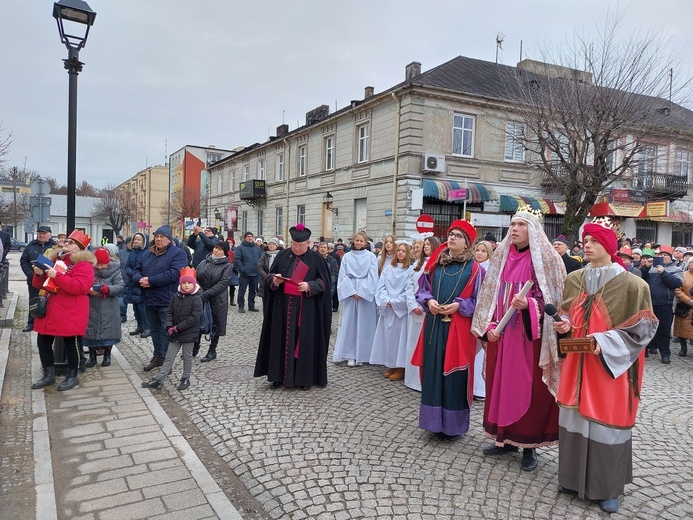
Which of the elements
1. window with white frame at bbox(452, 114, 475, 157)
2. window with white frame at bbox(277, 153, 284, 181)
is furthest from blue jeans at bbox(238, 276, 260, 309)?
window with white frame at bbox(277, 153, 284, 181)

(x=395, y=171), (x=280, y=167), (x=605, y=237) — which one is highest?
(x=280, y=167)

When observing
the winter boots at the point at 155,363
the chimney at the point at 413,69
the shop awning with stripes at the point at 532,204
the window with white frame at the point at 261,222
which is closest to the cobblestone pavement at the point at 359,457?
the winter boots at the point at 155,363

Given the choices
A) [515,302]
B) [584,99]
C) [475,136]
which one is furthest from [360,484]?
[475,136]

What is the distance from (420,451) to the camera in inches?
166

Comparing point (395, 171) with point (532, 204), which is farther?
point (532, 204)

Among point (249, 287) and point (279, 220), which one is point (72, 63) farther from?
point (279, 220)

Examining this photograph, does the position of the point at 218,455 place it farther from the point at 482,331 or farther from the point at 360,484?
the point at 482,331

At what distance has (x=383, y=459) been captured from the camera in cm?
407

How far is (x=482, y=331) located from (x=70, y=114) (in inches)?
237

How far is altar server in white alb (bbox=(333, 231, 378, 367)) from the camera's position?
748 cm

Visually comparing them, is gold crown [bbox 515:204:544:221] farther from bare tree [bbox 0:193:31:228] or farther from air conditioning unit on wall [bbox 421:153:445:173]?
bare tree [bbox 0:193:31:228]

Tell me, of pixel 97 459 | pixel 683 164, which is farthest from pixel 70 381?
pixel 683 164

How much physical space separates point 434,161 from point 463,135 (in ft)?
7.57

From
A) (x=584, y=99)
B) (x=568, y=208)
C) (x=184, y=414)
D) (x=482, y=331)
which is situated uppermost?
(x=584, y=99)
